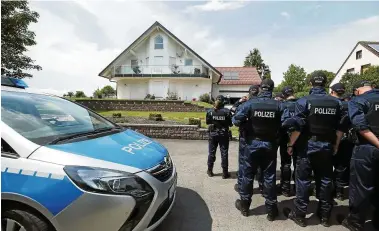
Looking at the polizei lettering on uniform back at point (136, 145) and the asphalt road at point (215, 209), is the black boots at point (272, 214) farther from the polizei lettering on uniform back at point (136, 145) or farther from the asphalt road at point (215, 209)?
the polizei lettering on uniform back at point (136, 145)

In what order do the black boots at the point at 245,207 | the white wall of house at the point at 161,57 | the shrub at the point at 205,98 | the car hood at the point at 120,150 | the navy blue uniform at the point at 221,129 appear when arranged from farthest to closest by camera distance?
the white wall of house at the point at 161,57
the shrub at the point at 205,98
the navy blue uniform at the point at 221,129
the black boots at the point at 245,207
the car hood at the point at 120,150

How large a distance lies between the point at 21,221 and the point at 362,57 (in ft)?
127

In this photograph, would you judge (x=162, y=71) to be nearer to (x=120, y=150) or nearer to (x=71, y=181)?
(x=120, y=150)

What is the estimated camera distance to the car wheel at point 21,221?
7.21ft

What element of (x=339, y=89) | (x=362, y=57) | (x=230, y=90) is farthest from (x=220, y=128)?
(x=362, y=57)

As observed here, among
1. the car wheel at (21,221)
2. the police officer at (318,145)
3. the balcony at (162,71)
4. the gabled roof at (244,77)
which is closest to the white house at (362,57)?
the gabled roof at (244,77)

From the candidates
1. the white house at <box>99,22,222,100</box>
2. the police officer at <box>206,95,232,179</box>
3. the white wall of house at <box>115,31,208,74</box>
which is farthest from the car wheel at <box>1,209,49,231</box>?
the white wall of house at <box>115,31,208,74</box>

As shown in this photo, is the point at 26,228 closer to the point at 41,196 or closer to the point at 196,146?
the point at 41,196

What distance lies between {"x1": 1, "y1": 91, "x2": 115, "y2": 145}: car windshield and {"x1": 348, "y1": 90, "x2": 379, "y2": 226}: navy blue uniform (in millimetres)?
3297

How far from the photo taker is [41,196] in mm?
2156

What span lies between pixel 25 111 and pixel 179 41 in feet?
84.6

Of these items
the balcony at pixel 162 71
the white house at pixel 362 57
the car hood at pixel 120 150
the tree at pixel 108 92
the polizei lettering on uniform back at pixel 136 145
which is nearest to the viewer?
the car hood at pixel 120 150

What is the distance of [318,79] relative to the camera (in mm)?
3652

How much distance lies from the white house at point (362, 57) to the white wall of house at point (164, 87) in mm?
18945
